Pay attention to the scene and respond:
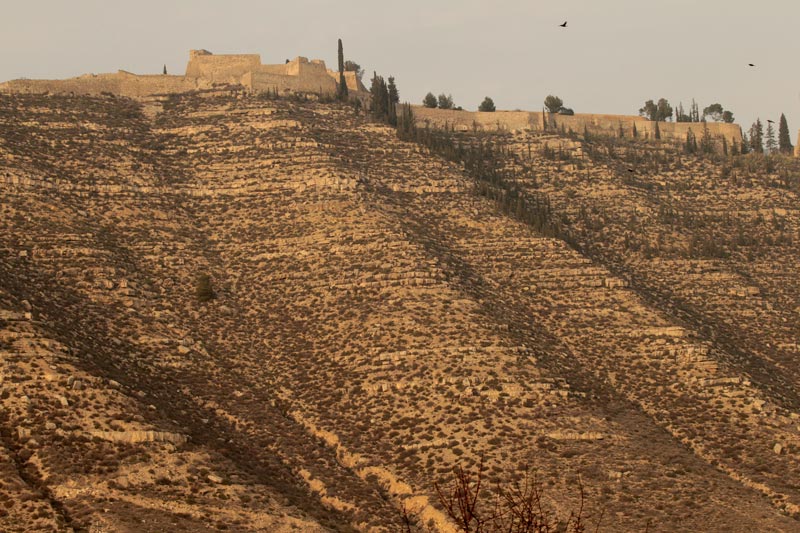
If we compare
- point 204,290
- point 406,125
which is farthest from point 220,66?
point 204,290

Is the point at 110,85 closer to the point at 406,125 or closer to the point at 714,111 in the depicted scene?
the point at 406,125

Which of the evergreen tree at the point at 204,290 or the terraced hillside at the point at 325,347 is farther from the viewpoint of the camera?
the evergreen tree at the point at 204,290

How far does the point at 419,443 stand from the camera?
147ft

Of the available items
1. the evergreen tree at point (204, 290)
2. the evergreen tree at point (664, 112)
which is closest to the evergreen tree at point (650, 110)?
the evergreen tree at point (664, 112)

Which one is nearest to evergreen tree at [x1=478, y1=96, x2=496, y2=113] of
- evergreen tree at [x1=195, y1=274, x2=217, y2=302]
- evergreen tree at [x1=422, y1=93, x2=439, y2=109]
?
evergreen tree at [x1=422, y1=93, x2=439, y2=109]

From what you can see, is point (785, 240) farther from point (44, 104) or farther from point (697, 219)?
point (44, 104)

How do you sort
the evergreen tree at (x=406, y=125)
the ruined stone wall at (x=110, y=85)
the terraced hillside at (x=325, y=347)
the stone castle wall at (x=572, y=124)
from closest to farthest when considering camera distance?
the terraced hillside at (x=325, y=347) → the evergreen tree at (x=406, y=125) → the ruined stone wall at (x=110, y=85) → the stone castle wall at (x=572, y=124)

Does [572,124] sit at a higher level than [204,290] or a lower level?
higher

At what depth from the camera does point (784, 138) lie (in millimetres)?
99188

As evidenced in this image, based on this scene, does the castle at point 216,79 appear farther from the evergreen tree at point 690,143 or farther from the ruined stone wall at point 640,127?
the evergreen tree at point 690,143

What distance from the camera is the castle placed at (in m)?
75.9

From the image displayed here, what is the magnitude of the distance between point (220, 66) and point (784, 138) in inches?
1855

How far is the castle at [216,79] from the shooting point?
249 feet

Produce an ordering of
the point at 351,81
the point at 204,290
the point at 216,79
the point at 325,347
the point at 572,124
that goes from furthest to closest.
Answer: the point at 572,124 → the point at 351,81 → the point at 216,79 → the point at 204,290 → the point at 325,347
